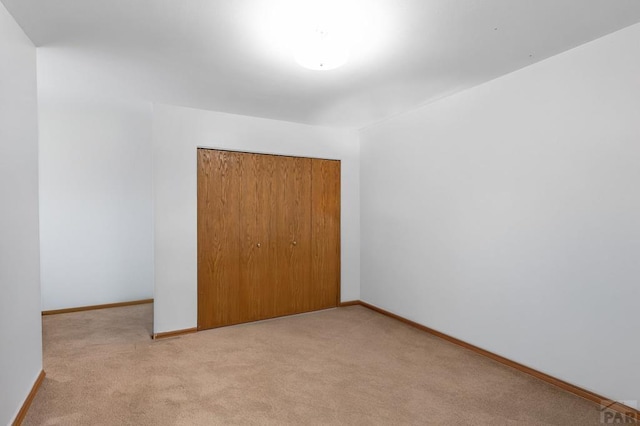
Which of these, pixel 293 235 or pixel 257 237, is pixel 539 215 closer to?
pixel 293 235

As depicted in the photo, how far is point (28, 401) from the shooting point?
7.29ft

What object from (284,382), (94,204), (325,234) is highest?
(94,204)

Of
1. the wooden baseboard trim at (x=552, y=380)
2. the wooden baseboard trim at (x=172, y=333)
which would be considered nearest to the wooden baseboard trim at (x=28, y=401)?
the wooden baseboard trim at (x=172, y=333)

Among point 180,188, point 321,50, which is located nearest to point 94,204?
point 180,188

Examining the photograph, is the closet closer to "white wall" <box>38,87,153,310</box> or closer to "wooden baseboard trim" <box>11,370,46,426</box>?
"white wall" <box>38,87,153,310</box>

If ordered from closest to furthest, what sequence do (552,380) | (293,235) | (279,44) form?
(279,44) → (552,380) → (293,235)

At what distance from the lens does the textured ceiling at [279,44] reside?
1.96 metres

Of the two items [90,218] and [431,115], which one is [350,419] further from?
[90,218]

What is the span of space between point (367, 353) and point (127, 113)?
3857 mm

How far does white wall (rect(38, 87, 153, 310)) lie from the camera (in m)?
4.26

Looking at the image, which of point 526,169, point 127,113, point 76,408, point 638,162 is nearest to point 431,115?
point 526,169

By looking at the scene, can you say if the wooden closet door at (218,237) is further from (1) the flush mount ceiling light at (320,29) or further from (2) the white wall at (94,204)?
(1) the flush mount ceiling light at (320,29)

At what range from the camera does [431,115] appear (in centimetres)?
360

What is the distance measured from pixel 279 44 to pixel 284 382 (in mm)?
2458
